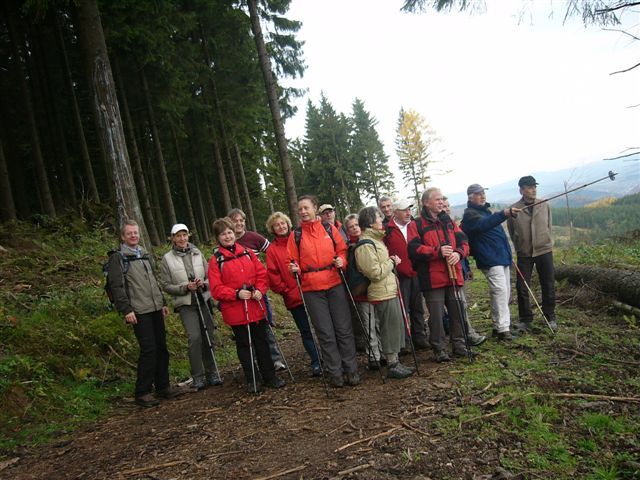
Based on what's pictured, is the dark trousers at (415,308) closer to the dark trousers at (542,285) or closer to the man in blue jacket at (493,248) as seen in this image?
the man in blue jacket at (493,248)

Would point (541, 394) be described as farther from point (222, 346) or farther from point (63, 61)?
point (63, 61)

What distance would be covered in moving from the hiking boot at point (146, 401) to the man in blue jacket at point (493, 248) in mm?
4709

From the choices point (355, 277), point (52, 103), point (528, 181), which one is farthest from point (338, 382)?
point (52, 103)

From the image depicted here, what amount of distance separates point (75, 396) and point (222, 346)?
2752mm

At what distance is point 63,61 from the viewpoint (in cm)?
1484

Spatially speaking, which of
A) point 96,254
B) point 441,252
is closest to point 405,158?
point 96,254

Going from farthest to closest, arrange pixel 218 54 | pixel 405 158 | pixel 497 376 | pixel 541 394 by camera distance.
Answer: pixel 405 158 → pixel 218 54 → pixel 497 376 → pixel 541 394

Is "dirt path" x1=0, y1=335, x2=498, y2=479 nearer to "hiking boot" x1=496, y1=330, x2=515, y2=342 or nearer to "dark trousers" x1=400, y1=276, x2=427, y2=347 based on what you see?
"dark trousers" x1=400, y1=276, x2=427, y2=347

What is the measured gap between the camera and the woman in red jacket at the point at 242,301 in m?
5.23

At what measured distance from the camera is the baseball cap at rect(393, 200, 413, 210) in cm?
593

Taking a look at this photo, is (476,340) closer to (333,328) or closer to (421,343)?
(421,343)

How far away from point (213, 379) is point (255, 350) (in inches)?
38.6

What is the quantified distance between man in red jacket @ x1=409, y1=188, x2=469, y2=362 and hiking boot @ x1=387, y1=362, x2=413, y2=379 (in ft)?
1.91

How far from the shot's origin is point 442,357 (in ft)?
17.6
